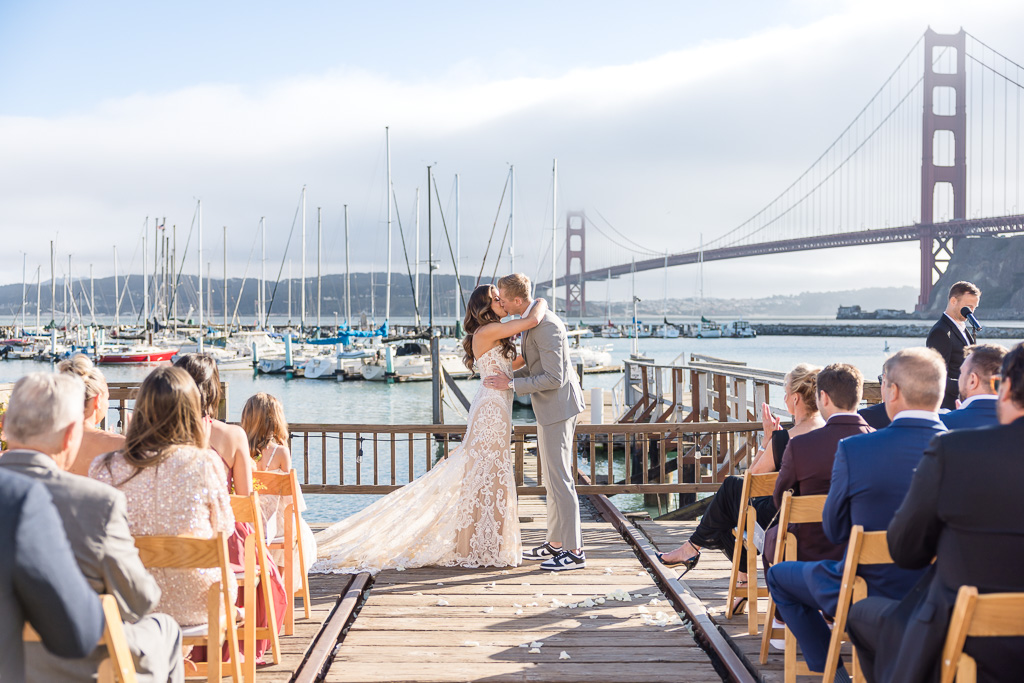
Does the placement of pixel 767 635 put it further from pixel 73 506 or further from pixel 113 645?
pixel 73 506

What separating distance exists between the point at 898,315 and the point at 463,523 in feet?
402

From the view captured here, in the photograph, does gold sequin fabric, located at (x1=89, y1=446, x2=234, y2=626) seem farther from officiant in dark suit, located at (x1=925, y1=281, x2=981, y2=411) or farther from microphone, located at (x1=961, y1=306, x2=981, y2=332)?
microphone, located at (x1=961, y1=306, x2=981, y2=332)

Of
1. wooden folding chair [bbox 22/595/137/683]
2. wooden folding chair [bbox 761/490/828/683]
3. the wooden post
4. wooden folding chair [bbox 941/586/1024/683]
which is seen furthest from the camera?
the wooden post

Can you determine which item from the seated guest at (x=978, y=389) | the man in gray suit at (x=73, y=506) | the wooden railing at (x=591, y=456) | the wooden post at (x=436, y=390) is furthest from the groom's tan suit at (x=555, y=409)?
the wooden post at (x=436, y=390)

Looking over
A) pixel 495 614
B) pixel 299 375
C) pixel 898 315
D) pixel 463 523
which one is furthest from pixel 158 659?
pixel 898 315

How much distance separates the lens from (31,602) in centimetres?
196

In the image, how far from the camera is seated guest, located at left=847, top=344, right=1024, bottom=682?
2188mm

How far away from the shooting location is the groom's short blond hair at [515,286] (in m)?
5.19

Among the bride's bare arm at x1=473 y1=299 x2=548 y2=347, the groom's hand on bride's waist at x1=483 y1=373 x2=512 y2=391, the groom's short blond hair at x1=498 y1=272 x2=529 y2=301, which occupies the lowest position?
the groom's hand on bride's waist at x1=483 y1=373 x2=512 y2=391

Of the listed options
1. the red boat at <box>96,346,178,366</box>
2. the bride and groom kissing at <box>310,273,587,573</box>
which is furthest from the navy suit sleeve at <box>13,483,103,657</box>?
the red boat at <box>96,346,178,366</box>

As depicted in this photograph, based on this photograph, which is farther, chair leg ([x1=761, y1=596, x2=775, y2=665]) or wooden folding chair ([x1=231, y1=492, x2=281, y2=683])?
chair leg ([x1=761, y1=596, x2=775, y2=665])

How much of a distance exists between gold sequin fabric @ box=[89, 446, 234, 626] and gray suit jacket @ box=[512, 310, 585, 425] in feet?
8.20

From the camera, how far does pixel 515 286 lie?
17.0 feet

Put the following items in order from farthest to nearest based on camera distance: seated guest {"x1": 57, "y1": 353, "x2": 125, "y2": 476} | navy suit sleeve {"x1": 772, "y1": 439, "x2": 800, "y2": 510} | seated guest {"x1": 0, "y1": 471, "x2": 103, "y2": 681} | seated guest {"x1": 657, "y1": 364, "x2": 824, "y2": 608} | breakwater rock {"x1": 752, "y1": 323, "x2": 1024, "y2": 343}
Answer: breakwater rock {"x1": 752, "y1": 323, "x2": 1024, "y2": 343}
seated guest {"x1": 657, "y1": 364, "x2": 824, "y2": 608}
navy suit sleeve {"x1": 772, "y1": 439, "x2": 800, "y2": 510}
seated guest {"x1": 57, "y1": 353, "x2": 125, "y2": 476}
seated guest {"x1": 0, "y1": 471, "x2": 103, "y2": 681}
